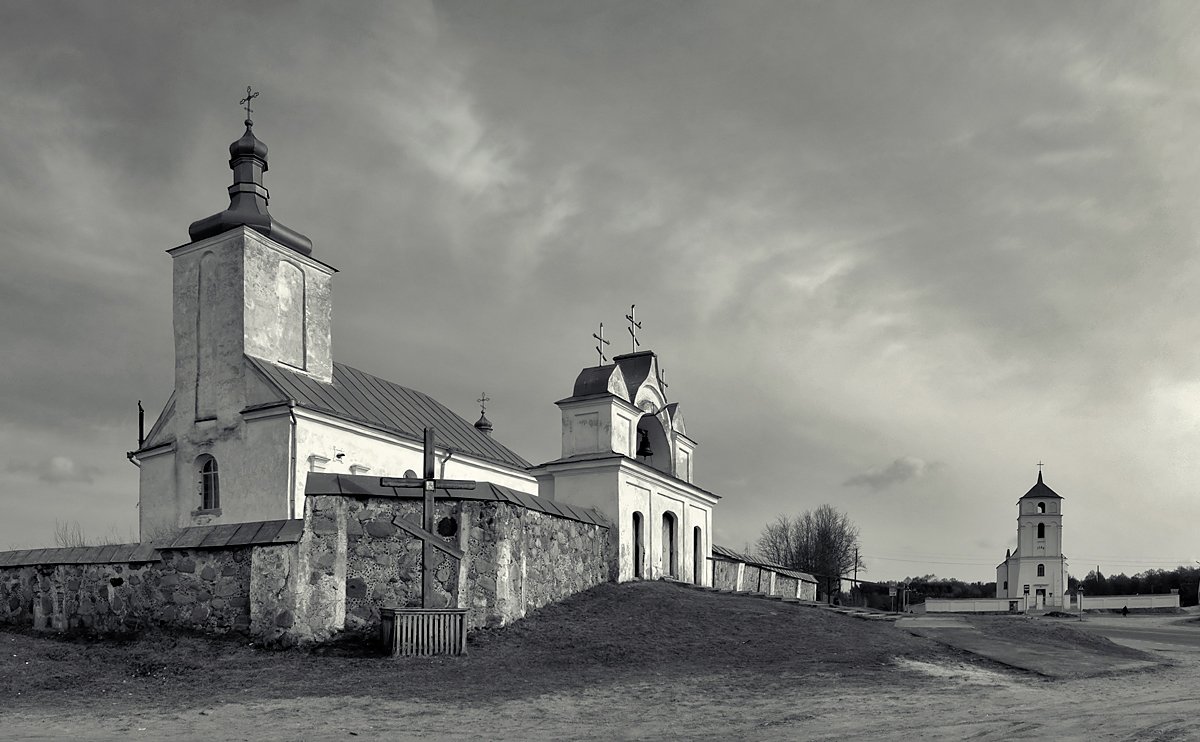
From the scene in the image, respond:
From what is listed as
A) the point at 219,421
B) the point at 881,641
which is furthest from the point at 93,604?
the point at 881,641

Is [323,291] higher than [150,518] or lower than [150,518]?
higher

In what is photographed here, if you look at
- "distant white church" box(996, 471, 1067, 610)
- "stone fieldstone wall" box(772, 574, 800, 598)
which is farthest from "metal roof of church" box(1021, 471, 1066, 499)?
"stone fieldstone wall" box(772, 574, 800, 598)

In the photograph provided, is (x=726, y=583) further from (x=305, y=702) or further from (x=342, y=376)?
(x=305, y=702)

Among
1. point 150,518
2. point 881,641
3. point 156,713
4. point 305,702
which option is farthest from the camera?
point 150,518

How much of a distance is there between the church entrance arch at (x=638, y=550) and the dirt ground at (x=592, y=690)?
17.0ft

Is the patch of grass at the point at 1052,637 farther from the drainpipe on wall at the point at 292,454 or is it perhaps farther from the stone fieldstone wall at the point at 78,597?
the drainpipe on wall at the point at 292,454

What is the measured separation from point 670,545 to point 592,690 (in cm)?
1286

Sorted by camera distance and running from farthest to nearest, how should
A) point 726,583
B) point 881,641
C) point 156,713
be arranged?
point 726,583
point 881,641
point 156,713

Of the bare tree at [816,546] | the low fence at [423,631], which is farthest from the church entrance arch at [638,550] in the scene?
the bare tree at [816,546]

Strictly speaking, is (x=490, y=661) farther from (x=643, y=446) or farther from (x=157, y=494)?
(x=157, y=494)

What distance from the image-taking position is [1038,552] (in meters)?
71.9

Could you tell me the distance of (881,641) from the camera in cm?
1691

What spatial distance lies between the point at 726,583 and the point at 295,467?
42.1ft

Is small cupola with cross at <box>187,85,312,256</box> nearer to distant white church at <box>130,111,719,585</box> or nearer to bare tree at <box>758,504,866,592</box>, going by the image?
distant white church at <box>130,111,719,585</box>
